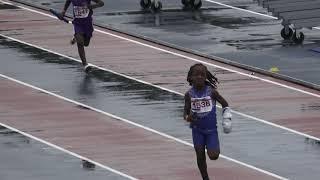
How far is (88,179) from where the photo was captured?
668 inches

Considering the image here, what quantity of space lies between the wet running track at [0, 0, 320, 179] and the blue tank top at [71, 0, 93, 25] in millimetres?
1119

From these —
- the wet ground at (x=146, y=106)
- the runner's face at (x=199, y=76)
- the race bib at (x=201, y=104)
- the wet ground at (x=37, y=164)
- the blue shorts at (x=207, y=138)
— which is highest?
the runner's face at (x=199, y=76)

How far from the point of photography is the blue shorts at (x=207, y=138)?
16.2 meters

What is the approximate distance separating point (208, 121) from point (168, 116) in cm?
512

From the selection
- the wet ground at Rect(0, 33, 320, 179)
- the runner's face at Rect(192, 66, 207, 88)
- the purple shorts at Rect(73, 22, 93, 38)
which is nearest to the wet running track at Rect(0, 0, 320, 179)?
the wet ground at Rect(0, 33, 320, 179)

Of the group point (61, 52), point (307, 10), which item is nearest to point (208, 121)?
point (61, 52)

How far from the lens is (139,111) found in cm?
2167

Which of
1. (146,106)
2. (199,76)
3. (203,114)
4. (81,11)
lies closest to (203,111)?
(203,114)

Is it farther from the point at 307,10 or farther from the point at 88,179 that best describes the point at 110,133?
the point at 307,10

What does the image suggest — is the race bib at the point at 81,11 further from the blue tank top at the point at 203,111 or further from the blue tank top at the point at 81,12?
the blue tank top at the point at 203,111

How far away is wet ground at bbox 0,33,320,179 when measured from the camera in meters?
18.3

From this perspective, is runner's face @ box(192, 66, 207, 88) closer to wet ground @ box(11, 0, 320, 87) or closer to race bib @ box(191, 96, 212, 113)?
race bib @ box(191, 96, 212, 113)

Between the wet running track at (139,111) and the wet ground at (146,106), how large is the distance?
0.02 meters

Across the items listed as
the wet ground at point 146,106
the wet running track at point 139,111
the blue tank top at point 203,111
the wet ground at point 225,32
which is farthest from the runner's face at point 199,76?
the wet ground at point 225,32
